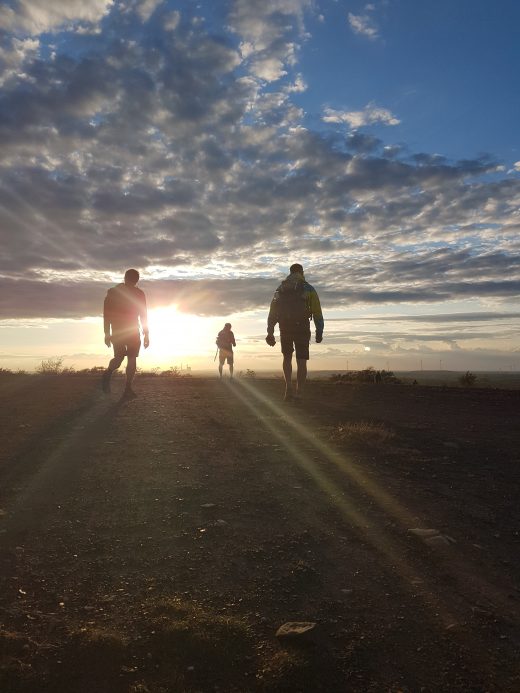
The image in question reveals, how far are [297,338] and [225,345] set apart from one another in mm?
10916

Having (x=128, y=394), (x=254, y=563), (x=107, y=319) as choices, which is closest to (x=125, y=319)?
(x=107, y=319)

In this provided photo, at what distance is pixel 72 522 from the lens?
350cm

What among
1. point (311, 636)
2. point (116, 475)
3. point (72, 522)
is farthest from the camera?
point (116, 475)

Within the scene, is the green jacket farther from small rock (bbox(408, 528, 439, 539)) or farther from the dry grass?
small rock (bbox(408, 528, 439, 539))

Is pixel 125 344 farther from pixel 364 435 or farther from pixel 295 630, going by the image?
pixel 295 630

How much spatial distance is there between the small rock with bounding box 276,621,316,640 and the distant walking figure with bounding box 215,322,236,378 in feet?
58.2

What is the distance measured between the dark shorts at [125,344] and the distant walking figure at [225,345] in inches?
409

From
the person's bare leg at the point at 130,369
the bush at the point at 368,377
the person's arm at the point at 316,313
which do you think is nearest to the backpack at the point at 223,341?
the bush at the point at 368,377

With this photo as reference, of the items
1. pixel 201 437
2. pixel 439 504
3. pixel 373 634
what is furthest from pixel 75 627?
pixel 201 437

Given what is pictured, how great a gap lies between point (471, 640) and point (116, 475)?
3067 millimetres

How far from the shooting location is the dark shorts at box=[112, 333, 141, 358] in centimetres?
964

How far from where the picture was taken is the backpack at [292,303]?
9.52 meters

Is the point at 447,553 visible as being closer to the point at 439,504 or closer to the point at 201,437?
the point at 439,504

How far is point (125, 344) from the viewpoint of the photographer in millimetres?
9688
